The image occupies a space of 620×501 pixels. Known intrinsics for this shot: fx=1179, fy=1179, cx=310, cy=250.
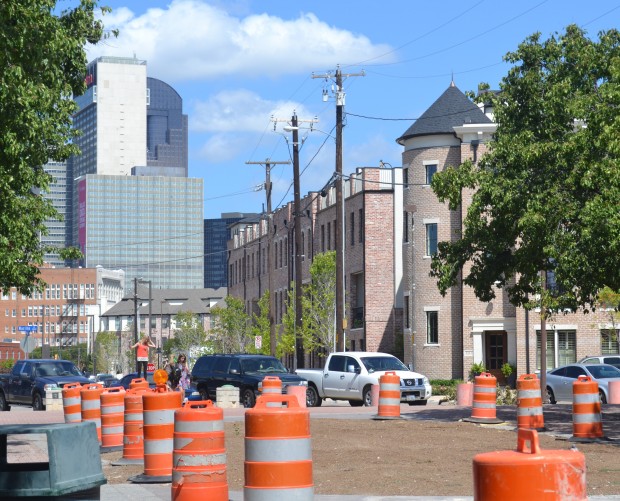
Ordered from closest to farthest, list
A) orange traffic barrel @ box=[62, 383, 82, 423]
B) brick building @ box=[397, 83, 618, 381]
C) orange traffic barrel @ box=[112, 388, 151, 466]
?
orange traffic barrel @ box=[112, 388, 151, 466] < orange traffic barrel @ box=[62, 383, 82, 423] < brick building @ box=[397, 83, 618, 381]

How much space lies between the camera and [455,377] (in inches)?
2299

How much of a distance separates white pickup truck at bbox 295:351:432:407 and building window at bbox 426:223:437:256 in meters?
22.4

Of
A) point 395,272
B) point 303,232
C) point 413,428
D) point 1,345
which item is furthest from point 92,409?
point 1,345

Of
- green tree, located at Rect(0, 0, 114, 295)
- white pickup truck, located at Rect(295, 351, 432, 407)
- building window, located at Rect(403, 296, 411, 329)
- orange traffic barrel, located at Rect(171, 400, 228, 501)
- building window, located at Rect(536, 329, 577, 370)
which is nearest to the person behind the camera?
orange traffic barrel, located at Rect(171, 400, 228, 501)

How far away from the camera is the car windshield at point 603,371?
37500 mm

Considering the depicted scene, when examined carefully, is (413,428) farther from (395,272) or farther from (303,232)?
(303,232)

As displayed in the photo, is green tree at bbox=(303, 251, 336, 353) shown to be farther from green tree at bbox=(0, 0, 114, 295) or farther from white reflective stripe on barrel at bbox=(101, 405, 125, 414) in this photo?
white reflective stripe on barrel at bbox=(101, 405, 125, 414)

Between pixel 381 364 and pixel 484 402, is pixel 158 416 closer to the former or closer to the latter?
pixel 484 402

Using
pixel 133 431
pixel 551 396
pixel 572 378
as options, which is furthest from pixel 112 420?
pixel 551 396

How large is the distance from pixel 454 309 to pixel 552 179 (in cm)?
3426

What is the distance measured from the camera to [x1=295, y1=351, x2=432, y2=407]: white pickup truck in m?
36.2

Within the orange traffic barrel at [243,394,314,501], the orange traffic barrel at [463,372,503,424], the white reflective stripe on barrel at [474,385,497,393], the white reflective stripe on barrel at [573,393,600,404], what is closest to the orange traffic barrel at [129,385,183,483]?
the orange traffic barrel at [243,394,314,501]

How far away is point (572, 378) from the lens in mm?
36781

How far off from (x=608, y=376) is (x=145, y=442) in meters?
25.3
